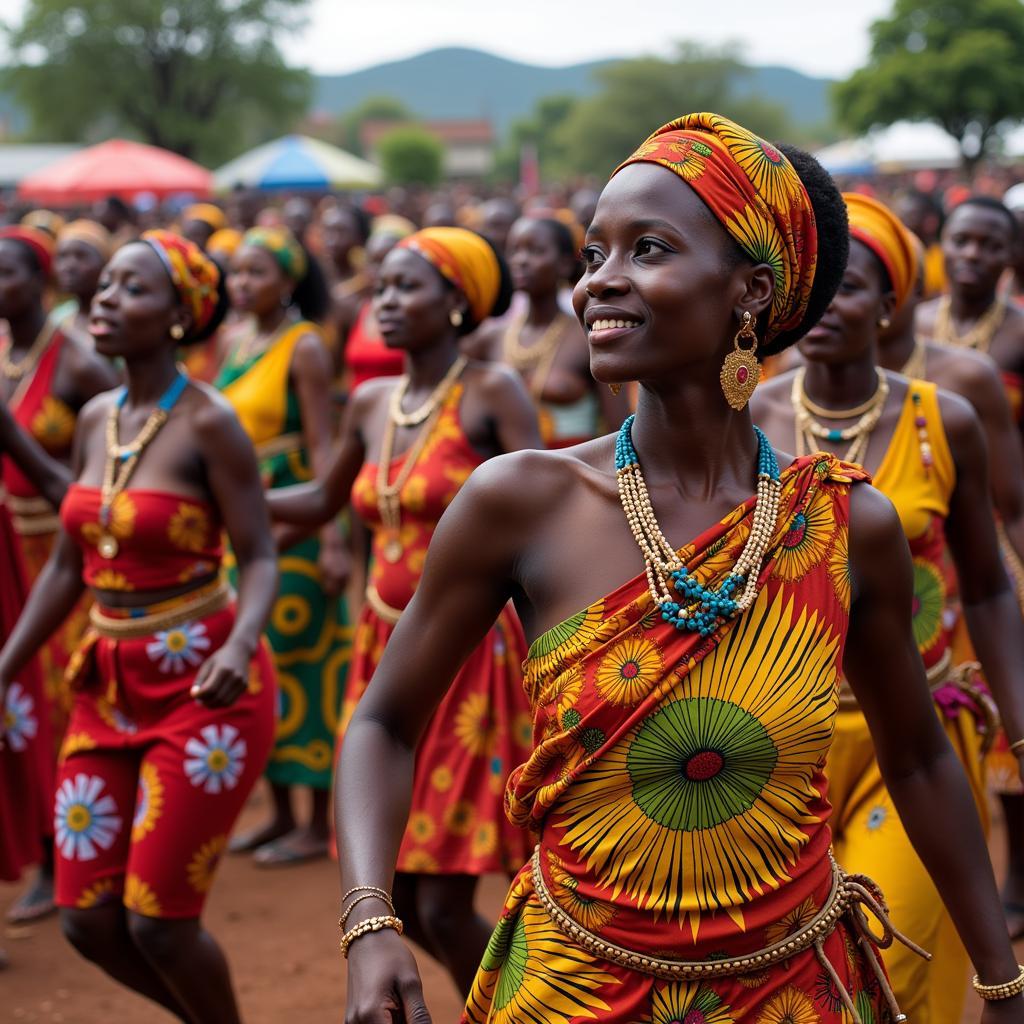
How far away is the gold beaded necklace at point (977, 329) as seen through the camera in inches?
271

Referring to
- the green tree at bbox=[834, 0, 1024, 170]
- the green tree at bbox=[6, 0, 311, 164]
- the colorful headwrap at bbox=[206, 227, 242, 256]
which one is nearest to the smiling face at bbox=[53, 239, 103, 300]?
the colorful headwrap at bbox=[206, 227, 242, 256]

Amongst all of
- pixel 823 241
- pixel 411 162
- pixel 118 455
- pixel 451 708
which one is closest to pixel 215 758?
pixel 451 708

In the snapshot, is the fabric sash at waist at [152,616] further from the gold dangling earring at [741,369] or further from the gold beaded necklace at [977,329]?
the gold beaded necklace at [977,329]

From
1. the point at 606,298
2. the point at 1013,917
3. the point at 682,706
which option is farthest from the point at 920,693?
the point at 1013,917

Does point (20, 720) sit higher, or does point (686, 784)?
point (686, 784)

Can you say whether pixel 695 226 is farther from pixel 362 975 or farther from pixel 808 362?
pixel 808 362

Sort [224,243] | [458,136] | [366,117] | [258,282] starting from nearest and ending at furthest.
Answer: [258,282]
[224,243]
[458,136]
[366,117]

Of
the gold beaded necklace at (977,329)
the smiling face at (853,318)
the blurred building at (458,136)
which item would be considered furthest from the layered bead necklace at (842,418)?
the blurred building at (458,136)

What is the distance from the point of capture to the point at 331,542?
6629mm

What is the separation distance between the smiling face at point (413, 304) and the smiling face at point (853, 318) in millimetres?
1598

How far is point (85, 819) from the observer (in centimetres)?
410

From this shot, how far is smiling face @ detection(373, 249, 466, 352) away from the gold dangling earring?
2.83 m

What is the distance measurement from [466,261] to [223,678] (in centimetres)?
188

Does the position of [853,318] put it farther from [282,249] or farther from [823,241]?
[282,249]
